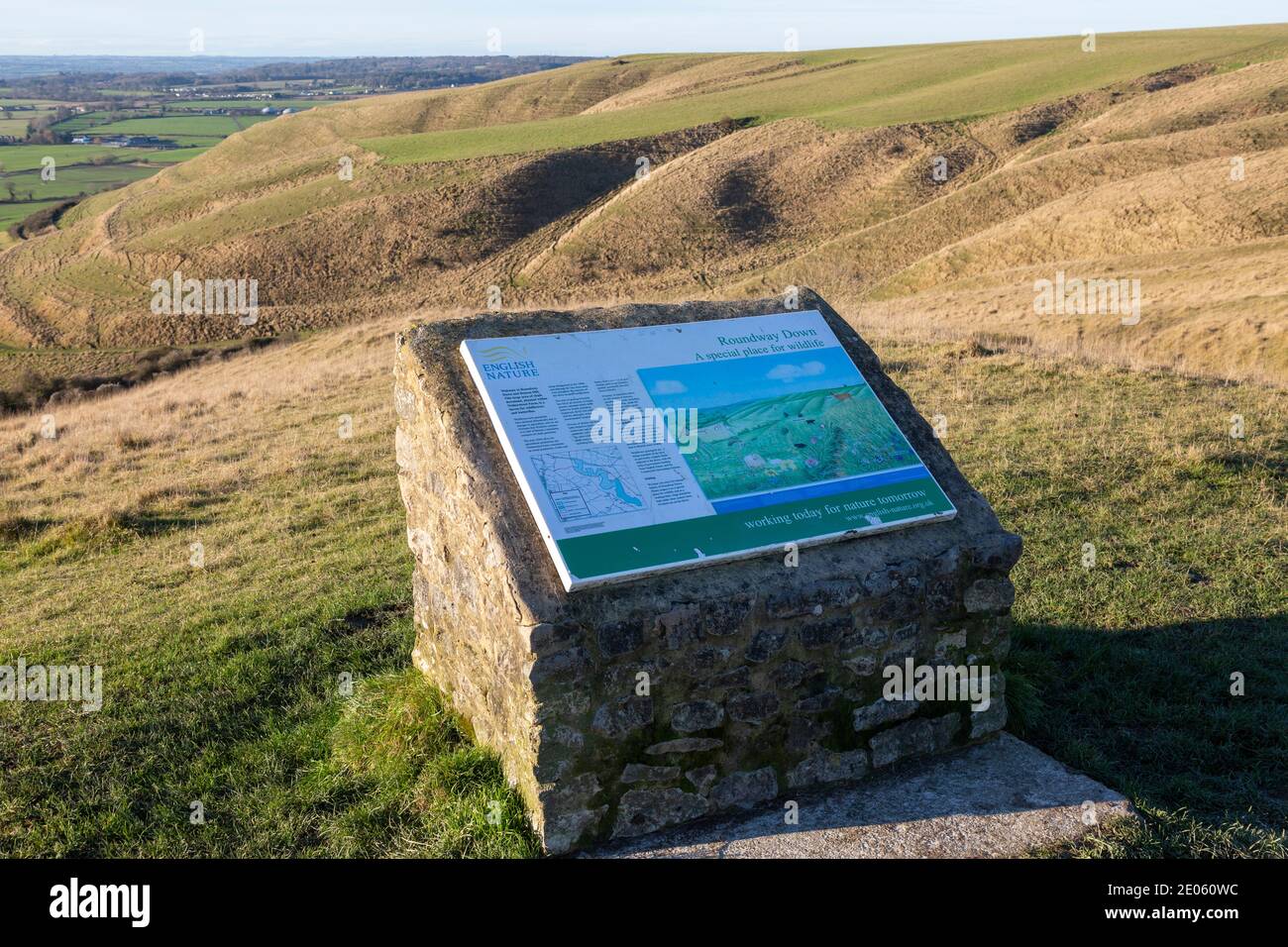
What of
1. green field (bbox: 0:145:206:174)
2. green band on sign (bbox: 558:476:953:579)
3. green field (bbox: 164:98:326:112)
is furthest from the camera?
green field (bbox: 164:98:326:112)

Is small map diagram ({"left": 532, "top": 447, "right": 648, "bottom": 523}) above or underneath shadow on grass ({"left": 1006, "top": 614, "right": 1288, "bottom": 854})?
above

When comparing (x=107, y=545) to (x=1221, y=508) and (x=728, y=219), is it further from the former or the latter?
(x=728, y=219)

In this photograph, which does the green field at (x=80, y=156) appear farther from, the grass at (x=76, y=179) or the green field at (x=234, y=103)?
the green field at (x=234, y=103)

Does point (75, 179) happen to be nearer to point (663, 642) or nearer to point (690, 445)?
point (690, 445)

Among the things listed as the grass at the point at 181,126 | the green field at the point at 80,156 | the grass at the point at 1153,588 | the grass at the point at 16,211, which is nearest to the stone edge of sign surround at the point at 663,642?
the grass at the point at 1153,588

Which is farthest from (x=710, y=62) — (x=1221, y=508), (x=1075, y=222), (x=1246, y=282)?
(x=1221, y=508)

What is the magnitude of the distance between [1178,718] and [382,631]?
5.57m

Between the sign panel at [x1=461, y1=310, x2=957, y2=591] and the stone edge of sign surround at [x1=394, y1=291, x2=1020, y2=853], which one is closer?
the stone edge of sign surround at [x1=394, y1=291, x2=1020, y2=853]

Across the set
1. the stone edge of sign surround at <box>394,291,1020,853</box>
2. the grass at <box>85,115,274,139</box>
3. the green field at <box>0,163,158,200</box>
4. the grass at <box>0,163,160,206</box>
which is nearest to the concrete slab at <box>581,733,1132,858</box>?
the stone edge of sign surround at <box>394,291,1020,853</box>

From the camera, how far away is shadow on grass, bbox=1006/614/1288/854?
5.41 m

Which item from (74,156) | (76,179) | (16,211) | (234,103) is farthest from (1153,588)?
(234,103)

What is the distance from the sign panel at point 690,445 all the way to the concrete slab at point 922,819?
4.65 feet

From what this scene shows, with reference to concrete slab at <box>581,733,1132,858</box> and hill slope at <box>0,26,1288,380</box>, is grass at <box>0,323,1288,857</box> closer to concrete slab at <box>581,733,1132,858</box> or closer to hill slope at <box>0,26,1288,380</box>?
concrete slab at <box>581,733,1132,858</box>

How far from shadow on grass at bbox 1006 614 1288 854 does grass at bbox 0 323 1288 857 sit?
19 millimetres
